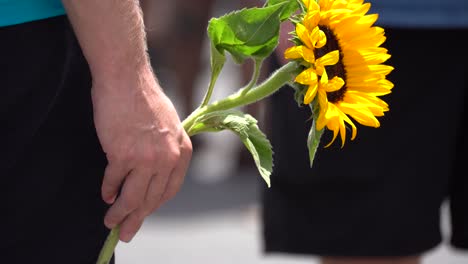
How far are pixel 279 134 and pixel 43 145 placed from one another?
104 centimetres

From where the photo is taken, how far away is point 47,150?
1.86 metres

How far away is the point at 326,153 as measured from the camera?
108 inches

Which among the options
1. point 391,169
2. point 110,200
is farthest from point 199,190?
point 110,200

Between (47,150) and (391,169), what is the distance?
115 centimetres

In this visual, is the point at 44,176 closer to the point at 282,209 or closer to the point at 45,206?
the point at 45,206

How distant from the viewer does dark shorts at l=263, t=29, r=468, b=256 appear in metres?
2.72

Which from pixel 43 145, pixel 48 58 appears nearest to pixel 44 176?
pixel 43 145

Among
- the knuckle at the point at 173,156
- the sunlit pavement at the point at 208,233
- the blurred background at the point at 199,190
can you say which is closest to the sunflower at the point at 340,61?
the knuckle at the point at 173,156

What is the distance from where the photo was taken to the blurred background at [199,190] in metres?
5.02

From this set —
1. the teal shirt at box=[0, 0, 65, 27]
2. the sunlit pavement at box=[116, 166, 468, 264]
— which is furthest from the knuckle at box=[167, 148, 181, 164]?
the sunlit pavement at box=[116, 166, 468, 264]

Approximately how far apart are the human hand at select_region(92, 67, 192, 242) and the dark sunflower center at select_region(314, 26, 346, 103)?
25cm

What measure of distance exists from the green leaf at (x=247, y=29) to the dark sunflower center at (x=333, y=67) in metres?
0.08

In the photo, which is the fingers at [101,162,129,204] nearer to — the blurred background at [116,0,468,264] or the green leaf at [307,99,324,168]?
the green leaf at [307,99,324,168]

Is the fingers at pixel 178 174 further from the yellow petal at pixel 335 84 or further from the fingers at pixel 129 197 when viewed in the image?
the yellow petal at pixel 335 84
